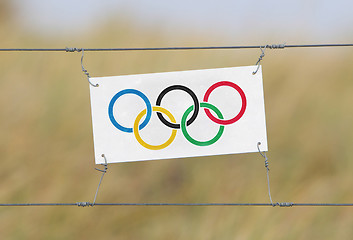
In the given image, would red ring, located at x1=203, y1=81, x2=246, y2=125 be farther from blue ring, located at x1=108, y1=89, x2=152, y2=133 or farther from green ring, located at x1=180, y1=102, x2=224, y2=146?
blue ring, located at x1=108, y1=89, x2=152, y2=133

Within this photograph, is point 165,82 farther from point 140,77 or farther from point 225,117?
point 225,117

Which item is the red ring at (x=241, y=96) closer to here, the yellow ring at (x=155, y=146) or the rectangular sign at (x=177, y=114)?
the rectangular sign at (x=177, y=114)

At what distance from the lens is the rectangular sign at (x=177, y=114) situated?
58.5 inches

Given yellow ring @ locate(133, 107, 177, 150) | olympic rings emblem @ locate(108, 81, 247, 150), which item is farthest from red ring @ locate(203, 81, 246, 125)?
yellow ring @ locate(133, 107, 177, 150)

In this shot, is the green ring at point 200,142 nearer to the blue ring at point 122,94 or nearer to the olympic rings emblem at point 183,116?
the olympic rings emblem at point 183,116

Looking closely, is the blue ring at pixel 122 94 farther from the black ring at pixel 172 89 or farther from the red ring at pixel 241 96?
the red ring at pixel 241 96

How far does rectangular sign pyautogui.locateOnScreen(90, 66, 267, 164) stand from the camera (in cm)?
149

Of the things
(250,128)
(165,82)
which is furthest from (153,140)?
(250,128)

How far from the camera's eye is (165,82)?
4.94 ft

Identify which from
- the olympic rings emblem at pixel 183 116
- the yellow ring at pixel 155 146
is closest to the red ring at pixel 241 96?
the olympic rings emblem at pixel 183 116

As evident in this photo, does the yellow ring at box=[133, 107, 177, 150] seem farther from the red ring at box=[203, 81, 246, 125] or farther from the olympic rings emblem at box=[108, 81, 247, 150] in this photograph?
the red ring at box=[203, 81, 246, 125]

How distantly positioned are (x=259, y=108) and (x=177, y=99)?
0.24m

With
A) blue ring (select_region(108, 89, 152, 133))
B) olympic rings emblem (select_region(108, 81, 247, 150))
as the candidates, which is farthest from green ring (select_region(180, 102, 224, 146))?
blue ring (select_region(108, 89, 152, 133))

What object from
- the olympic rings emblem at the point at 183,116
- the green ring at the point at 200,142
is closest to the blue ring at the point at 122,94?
the olympic rings emblem at the point at 183,116
